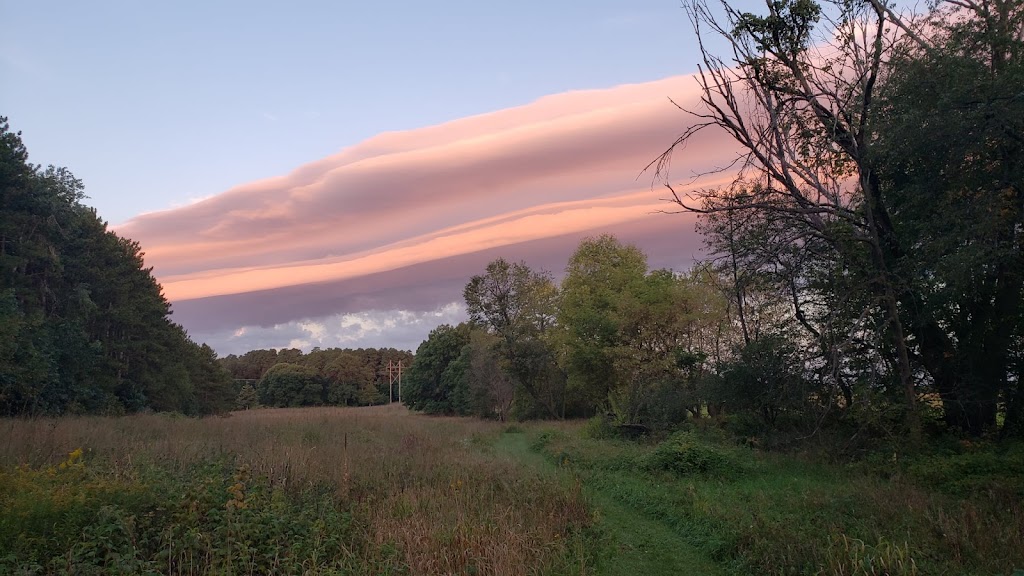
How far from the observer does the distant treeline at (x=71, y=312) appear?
24972mm

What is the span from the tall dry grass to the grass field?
0.04 metres

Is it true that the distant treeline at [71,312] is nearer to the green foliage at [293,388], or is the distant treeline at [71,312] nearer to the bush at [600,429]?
the bush at [600,429]

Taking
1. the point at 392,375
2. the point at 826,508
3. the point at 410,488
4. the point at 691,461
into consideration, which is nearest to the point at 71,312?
the point at 410,488

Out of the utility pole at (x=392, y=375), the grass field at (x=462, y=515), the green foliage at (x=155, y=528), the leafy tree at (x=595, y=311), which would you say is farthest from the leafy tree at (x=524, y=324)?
the utility pole at (x=392, y=375)

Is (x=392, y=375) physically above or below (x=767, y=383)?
below

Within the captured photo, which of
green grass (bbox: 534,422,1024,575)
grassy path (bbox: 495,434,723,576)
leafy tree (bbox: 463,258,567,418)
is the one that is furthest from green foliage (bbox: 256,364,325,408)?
grassy path (bbox: 495,434,723,576)

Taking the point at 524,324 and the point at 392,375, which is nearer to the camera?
the point at 524,324

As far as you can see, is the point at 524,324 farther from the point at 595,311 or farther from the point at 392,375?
the point at 392,375

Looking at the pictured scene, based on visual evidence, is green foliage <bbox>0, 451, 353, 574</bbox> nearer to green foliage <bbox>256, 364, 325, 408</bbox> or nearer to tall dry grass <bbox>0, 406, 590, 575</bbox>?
tall dry grass <bbox>0, 406, 590, 575</bbox>

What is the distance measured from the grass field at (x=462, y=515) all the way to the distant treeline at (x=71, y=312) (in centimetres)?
1432

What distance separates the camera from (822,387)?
16.3 meters

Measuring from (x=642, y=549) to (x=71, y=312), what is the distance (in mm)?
38392

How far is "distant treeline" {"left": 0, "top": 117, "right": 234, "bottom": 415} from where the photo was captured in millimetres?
24972

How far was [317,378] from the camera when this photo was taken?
3501 inches
